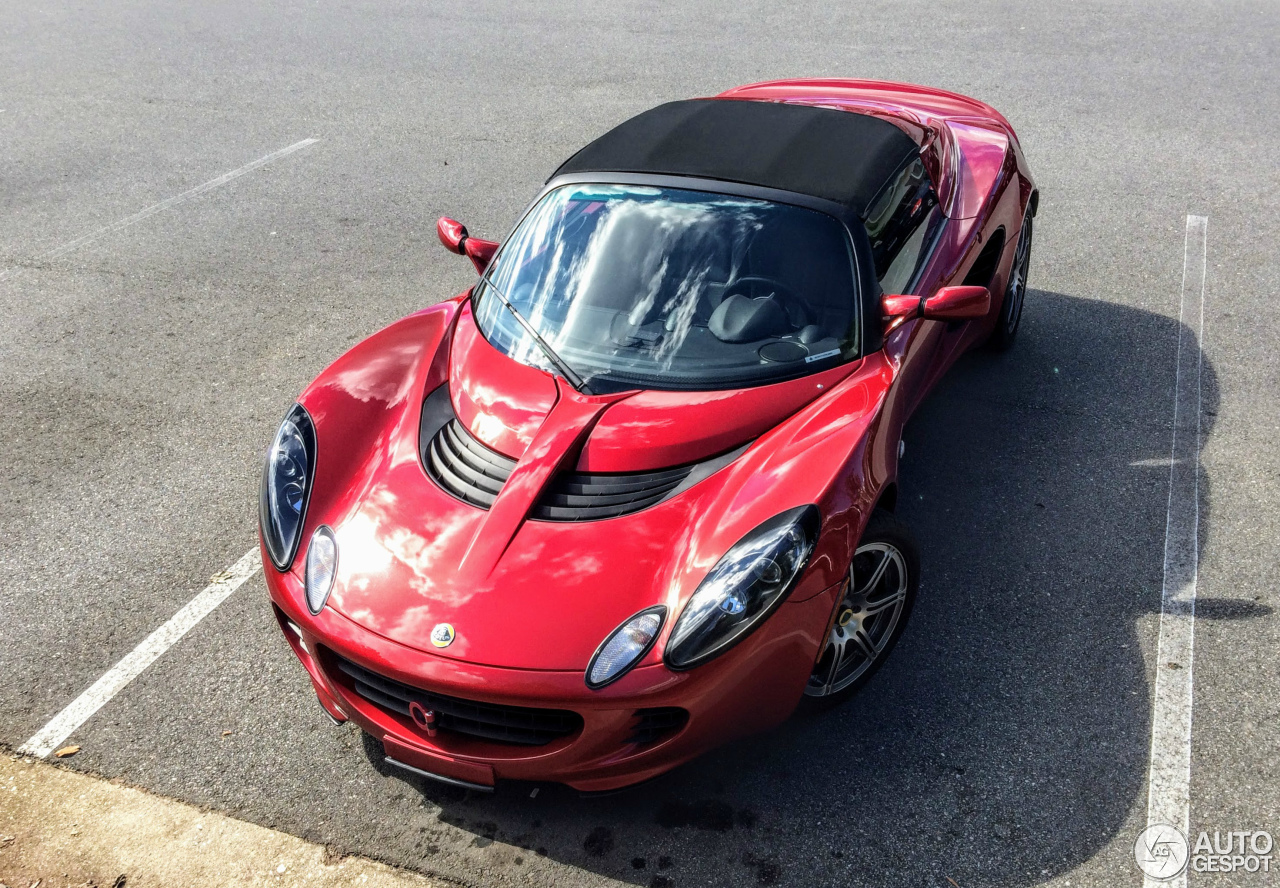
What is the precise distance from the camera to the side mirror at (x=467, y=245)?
453 centimetres

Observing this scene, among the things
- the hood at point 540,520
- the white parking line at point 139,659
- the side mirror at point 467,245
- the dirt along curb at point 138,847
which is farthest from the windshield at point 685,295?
the dirt along curb at point 138,847

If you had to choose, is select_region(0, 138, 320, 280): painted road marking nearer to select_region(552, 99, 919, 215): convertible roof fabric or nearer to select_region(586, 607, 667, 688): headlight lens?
select_region(552, 99, 919, 215): convertible roof fabric

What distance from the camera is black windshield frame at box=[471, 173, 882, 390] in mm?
3566

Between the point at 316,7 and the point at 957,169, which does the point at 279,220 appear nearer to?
the point at 957,169

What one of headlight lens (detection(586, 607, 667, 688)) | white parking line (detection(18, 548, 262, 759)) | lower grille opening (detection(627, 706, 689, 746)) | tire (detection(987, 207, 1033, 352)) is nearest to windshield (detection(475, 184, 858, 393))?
headlight lens (detection(586, 607, 667, 688))

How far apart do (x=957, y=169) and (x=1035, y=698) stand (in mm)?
2503

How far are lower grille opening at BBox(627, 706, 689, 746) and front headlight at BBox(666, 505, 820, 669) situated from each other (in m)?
0.17

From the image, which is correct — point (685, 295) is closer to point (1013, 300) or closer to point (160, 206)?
point (1013, 300)

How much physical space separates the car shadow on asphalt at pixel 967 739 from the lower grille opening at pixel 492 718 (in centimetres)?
42

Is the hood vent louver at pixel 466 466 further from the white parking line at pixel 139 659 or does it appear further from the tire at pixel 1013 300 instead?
the tire at pixel 1013 300

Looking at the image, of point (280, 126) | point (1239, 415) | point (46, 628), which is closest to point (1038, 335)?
point (1239, 415)

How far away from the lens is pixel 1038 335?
19.1 feet

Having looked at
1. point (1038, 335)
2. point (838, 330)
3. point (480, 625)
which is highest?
point (838, 330)

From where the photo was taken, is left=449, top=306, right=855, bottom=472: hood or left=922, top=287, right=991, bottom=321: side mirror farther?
left=922, top=287, right=991, bottom=321: side mirror
